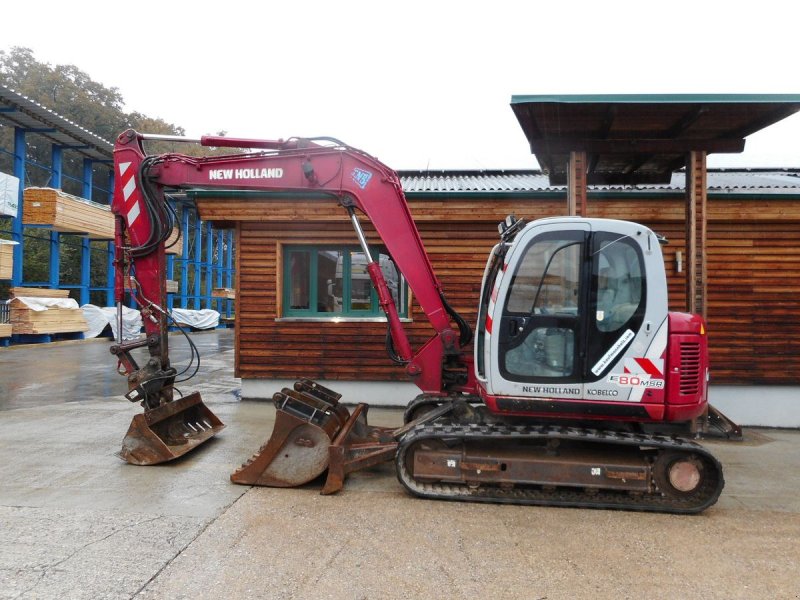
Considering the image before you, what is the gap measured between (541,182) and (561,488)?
7034mm

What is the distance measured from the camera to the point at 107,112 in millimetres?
44156

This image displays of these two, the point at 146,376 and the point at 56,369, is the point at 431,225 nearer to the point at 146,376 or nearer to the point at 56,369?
the point at 146,376

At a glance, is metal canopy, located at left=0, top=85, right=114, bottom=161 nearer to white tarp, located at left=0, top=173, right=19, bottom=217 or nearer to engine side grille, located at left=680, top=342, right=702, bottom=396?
white tarp, located at left=0, top=173, right=19, bottom=217

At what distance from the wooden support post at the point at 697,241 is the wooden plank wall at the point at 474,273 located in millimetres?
1069

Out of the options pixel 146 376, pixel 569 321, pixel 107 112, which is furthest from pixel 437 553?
pixel 107 112

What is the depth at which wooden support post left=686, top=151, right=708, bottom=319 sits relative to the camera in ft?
23.8

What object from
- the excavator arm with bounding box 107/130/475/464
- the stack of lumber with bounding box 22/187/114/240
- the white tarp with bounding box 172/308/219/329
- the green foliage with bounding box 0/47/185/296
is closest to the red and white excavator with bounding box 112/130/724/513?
the excavator arm with bounding box 107/130/475/464

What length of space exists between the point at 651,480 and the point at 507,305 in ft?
6.09

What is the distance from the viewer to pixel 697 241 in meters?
7.30

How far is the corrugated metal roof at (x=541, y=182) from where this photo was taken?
28.5ft

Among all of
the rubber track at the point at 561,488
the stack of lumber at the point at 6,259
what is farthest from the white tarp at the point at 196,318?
the rubber track at the point at 561,488

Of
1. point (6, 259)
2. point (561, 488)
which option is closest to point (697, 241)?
point (561, 488)

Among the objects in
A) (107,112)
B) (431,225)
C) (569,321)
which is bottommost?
(569,321)

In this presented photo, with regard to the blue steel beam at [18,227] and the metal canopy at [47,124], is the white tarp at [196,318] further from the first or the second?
the blue steel beam at [18,227]
